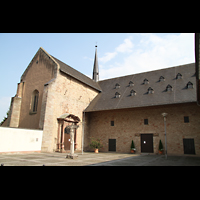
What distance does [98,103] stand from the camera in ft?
77.5

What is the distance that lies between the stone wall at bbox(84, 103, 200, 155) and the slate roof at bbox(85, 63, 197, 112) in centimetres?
83

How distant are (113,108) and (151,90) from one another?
5045 millimetres

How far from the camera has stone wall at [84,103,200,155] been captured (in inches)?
691

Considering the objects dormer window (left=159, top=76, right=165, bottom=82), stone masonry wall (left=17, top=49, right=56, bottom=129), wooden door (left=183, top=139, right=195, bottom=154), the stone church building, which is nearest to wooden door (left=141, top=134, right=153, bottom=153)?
the stone church building

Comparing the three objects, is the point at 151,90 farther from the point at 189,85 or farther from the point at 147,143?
the point at 147,143

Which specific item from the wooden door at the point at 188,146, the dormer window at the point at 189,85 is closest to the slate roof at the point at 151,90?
the dormer window at the point at 189,85

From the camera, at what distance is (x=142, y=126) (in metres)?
20.0

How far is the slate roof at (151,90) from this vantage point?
18.7 m

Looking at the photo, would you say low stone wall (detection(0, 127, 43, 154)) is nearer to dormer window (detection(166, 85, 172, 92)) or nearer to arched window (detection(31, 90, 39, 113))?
arched window (detection(31, 90, 39, 113))

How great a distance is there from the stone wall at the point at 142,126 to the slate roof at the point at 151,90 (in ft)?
2.72

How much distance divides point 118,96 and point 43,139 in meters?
10.9

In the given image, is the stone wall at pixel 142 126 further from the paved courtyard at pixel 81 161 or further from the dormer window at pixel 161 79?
the paved courtyard at pixel 81 161
